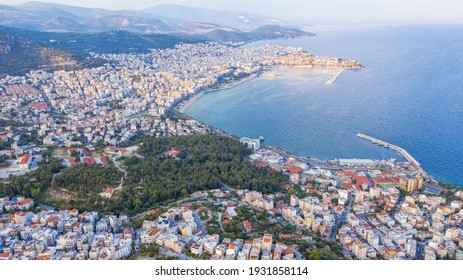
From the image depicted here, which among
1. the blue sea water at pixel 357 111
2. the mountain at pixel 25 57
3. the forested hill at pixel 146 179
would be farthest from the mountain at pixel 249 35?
the forested hill at pixel 146 179

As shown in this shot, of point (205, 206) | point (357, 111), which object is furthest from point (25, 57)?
point (205, 206)

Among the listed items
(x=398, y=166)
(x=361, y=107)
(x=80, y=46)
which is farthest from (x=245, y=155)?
(x=80, y=46)

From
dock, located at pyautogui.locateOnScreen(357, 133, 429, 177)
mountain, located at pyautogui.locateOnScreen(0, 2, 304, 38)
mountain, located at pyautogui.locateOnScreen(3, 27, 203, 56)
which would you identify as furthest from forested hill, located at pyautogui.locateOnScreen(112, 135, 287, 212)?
mountain, located at pyautogui.locateOnScreen(0, 2, 304, 38)

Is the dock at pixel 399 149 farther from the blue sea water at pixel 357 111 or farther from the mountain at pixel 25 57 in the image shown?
the mountain at pixel 25 57

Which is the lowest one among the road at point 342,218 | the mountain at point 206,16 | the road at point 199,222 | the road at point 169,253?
the road at point 342,218

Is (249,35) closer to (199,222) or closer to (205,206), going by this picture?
(205,206)

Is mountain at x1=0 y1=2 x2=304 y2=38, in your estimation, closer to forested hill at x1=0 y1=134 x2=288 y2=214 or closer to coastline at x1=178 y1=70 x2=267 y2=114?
coastline at x1=178 y1=70 x2=267 y2=114
